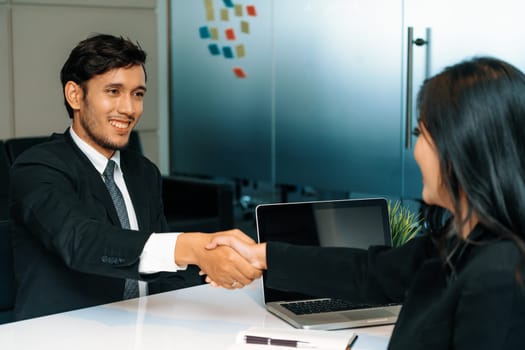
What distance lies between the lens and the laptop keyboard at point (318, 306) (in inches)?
86.1

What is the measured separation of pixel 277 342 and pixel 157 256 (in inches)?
15.8

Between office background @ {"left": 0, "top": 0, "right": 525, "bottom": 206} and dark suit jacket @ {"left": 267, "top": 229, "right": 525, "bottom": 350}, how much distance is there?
2856 millimetres

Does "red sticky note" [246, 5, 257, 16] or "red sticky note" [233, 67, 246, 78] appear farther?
"red sticky note" [233, 67, 246, 78]

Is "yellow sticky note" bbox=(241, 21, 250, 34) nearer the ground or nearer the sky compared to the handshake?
nearer the sky

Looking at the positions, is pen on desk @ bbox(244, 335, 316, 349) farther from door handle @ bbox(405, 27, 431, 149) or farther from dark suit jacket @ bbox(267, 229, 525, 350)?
door handle @ bbox(405, 27, 431, 149)

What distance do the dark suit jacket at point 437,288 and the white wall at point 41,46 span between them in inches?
126

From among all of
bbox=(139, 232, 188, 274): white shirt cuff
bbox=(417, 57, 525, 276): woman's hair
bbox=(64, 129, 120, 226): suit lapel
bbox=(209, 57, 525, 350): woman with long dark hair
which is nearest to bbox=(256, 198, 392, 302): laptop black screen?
bbox=(139, 232, 188, 274): white shirt cuff

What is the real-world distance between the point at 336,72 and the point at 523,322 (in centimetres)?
385

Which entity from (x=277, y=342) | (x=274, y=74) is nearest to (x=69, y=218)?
(x=277, y=342)

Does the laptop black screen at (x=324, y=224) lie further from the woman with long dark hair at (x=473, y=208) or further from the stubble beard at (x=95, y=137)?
the woman with long dark hair at (x=473, y=208)

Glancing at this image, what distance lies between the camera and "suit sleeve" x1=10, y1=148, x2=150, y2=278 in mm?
2088

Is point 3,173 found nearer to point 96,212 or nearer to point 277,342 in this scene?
point 96,212

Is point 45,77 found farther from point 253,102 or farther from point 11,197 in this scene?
point 11,197

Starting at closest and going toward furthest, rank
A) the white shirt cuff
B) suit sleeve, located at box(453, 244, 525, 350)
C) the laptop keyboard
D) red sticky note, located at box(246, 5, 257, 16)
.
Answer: suit sleeve, located at box(453, 244, 525, 350)
the white shirt cuff
the laptop keyboard
red sticky note, located at box(246, 5, 257, 16)
